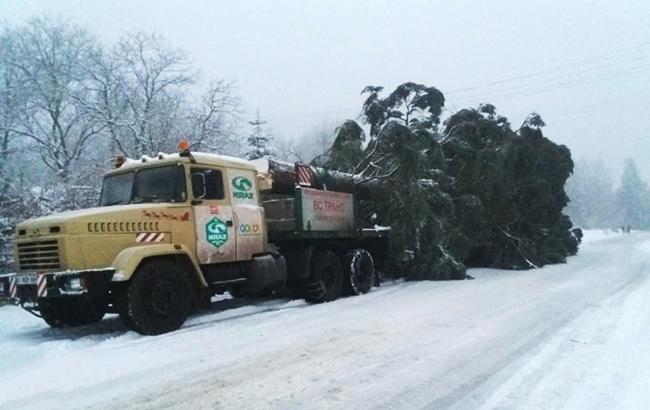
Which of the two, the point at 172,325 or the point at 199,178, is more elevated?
the point at 199,178

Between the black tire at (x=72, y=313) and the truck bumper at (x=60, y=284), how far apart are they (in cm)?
56

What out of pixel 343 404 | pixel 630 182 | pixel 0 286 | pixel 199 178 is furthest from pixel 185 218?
pixel 630 182

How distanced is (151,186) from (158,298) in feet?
6.04

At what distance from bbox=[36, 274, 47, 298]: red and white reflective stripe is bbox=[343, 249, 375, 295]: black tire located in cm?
651

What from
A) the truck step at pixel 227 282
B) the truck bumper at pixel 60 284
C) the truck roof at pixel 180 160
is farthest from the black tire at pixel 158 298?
the truck roof at pixel 180 160

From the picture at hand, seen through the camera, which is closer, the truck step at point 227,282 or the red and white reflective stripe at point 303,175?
the truck step at point 227,282

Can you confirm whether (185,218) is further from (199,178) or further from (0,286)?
(0,286)

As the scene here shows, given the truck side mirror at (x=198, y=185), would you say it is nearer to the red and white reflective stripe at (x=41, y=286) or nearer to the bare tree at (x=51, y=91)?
the red and white reflective stripe at (x=41, y=286)

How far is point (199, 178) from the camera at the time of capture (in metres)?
8.67

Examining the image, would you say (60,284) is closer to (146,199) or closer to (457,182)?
(146,199)

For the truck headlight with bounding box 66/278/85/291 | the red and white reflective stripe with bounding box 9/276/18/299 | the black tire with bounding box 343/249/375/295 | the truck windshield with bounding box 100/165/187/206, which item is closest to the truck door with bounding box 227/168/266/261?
the truck windshield with bounding box 100/165/187/206

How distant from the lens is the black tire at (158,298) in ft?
24.8

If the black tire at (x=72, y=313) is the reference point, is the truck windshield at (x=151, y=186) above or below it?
above

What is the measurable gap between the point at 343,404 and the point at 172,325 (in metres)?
4.17
